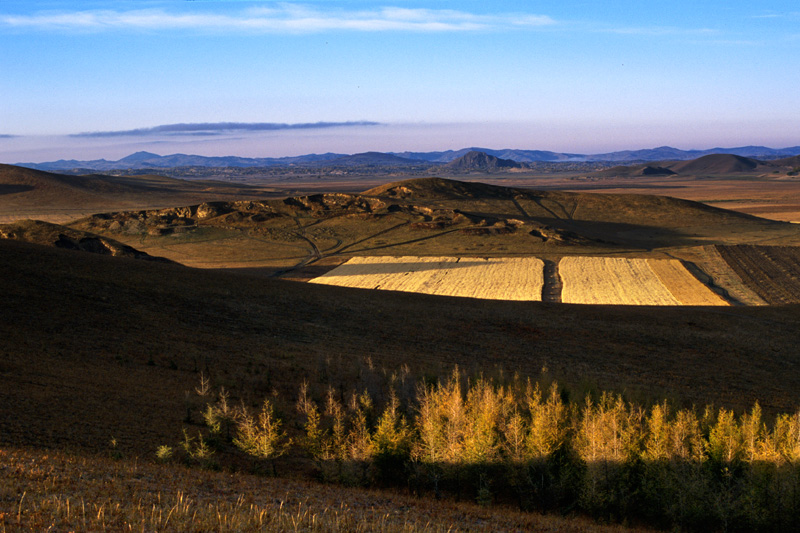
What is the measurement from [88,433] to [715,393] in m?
26.8

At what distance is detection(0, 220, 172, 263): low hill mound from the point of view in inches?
2473

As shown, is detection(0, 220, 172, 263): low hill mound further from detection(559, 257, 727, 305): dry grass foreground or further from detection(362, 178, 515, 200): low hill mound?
detection(362, 178, 515, 200): low hill mound

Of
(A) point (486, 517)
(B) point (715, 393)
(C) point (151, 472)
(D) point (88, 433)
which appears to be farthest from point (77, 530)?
(B) point (715, 393)

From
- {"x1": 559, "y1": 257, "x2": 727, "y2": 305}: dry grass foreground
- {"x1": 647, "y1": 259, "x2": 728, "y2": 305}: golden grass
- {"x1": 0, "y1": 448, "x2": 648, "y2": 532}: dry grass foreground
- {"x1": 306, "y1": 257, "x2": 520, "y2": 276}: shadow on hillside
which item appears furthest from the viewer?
{"x1": 306, "y1": 257, "x2": 520, "y2": 276}: shadow on hillside

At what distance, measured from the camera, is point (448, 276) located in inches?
2707

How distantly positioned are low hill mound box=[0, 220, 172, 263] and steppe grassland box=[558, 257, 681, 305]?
1774 inches

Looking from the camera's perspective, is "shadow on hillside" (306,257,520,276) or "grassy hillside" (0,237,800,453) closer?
"grassy hillside" (0,237,800,453)

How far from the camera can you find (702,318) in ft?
128

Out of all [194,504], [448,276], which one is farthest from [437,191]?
[194,504]

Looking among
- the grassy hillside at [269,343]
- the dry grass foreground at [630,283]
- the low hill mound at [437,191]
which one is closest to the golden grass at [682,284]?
the dry grass foreground at [630,283]

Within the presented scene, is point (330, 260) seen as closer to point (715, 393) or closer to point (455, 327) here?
point (455, 327)

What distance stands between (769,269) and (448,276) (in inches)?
1590

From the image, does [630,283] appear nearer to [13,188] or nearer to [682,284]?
[682,284]

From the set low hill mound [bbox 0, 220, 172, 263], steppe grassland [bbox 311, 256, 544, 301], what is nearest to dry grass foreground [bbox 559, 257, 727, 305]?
steppe grassland [bbox 311, 256, 544, 301]
